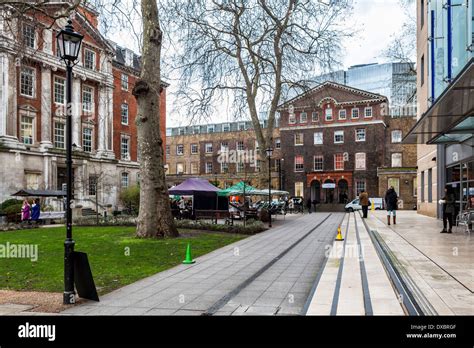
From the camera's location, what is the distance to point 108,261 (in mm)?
10648

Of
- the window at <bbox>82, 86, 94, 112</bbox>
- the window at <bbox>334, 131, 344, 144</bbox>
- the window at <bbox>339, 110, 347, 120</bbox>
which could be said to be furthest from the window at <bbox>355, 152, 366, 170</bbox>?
the window at <bbox>82, 86, 94, 112</bbox>

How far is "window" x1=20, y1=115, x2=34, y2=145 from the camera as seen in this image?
33312 mm

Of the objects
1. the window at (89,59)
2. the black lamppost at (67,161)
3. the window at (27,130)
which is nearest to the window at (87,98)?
the window at (89,59)

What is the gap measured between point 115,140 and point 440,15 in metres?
34.0

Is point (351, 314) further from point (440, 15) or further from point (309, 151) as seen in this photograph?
point (309, 151)

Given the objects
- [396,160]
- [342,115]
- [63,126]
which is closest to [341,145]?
[342,115]

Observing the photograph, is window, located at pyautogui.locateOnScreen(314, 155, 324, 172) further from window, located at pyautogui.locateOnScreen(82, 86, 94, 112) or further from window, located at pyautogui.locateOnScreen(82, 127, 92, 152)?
window, located at pyautogui.locateOnScreen(82, 86, 94, 112)

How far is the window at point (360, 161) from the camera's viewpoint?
54.4 metres

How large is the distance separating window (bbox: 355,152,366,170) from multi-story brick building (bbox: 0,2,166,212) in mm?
28919

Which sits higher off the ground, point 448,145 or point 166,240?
point 448,145

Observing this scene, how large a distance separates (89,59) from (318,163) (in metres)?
32.7

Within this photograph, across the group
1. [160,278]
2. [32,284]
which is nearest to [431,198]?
[160,278]

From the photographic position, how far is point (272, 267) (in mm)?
9875

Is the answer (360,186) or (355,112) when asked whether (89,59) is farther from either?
(360,186)
